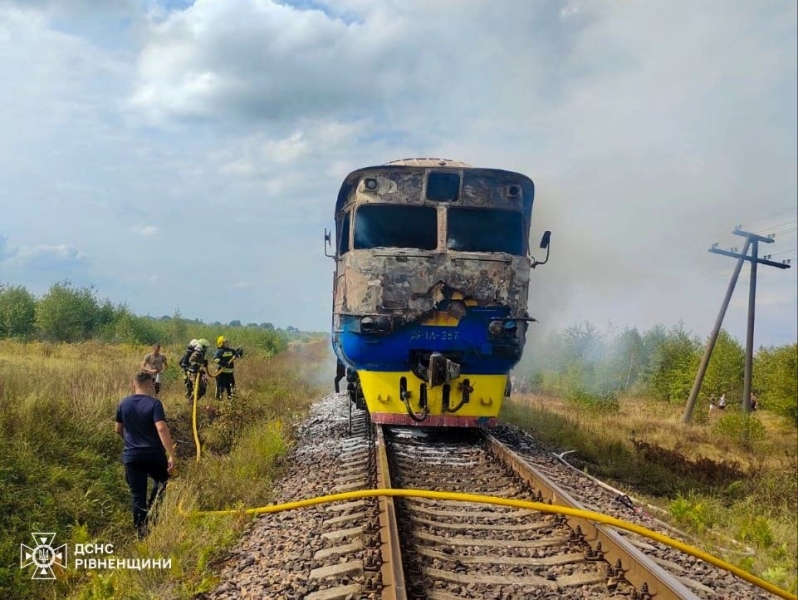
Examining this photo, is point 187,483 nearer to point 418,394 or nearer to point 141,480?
point 141,480

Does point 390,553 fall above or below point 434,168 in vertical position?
below

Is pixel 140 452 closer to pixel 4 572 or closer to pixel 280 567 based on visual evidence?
pixel 4 572

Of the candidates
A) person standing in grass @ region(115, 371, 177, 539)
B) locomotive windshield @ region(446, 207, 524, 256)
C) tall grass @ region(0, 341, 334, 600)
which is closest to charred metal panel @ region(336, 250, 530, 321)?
locomotive windshield @ region(446, 207, 524, 256)

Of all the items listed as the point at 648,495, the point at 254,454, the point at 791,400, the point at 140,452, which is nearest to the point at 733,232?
the point at 791,400

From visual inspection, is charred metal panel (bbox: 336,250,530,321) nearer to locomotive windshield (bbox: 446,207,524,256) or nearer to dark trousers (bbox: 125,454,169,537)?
locomotive windshield (bbox: 446,207,524,256)

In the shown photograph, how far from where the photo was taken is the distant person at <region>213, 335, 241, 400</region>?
1188 cm

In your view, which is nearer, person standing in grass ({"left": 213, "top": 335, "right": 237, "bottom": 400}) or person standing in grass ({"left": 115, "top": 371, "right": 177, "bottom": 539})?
person standing in grass ({"left": 115, "top": 371, "right": 177, "bottom": 539})

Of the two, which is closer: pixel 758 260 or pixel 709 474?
pixel 709 474

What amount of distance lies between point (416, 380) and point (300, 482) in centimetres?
241

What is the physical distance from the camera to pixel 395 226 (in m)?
8.44

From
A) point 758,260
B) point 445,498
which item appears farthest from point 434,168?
point 758,260

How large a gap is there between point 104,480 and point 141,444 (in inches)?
78.0

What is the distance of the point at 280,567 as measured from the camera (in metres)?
3.95

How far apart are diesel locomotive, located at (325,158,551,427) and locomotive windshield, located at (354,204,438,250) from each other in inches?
0.6
